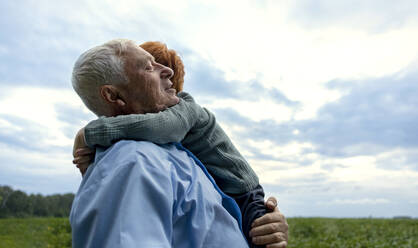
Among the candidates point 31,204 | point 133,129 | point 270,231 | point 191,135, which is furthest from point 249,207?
point 31,204

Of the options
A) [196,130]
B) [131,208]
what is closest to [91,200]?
[131,208]

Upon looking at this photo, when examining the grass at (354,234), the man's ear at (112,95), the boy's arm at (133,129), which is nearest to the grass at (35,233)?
the grass at (354,234)

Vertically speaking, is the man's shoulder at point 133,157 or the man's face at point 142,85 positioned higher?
the man's face at point 142,85

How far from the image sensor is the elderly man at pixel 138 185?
3.98 feet

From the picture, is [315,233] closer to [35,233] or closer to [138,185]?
[35,233]

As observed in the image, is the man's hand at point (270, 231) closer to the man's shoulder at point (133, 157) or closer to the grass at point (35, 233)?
the man's shoulder at point (133, 157)

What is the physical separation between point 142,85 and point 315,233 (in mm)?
9299

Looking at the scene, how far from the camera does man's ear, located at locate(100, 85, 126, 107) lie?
5.38 feet

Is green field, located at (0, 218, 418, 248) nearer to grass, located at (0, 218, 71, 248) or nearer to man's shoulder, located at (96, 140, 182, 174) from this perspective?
grass, located at (0, 218, 71, 248)

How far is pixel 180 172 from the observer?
148 cm

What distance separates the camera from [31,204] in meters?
8.89

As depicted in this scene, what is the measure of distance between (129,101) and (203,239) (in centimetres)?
66

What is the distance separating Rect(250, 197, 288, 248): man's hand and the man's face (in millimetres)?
650

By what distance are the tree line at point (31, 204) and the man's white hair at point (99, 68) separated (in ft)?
24.0
